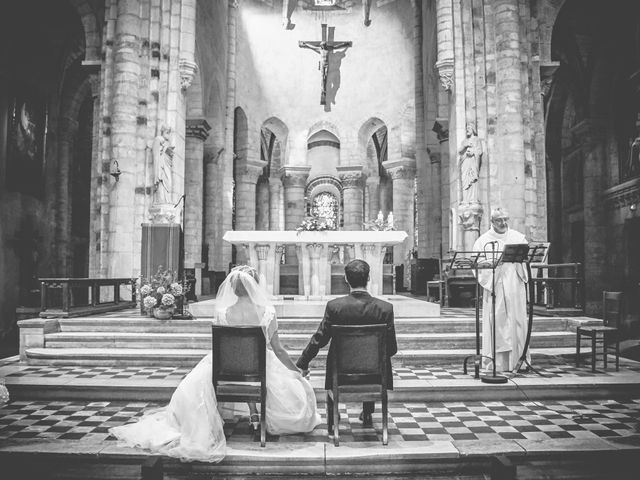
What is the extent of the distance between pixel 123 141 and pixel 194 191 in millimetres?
4765

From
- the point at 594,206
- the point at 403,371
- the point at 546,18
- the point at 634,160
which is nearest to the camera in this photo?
the point at 403,371

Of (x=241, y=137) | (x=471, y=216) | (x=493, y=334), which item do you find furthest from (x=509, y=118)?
(x=241, y=137)

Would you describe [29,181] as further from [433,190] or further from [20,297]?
[433,190]

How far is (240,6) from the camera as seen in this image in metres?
23.7

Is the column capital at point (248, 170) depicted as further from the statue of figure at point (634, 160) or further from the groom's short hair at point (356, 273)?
the groom's short hair at point (356, 273)

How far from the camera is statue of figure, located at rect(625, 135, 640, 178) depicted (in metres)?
16.4

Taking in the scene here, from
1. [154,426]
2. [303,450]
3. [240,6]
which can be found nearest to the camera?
[303,450]

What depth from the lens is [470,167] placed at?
13367 mm

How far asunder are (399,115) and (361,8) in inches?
211

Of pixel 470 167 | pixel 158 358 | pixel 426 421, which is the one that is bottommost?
pixel 426 421

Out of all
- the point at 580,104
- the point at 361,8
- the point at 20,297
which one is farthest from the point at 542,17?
the point at 20,297

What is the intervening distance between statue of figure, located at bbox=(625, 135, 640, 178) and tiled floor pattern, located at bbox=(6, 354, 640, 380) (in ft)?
35.8

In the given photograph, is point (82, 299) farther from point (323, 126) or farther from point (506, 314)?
point (323, 126)

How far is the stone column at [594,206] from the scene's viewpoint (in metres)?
18.3
